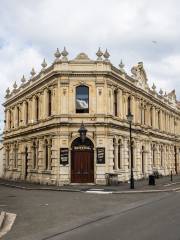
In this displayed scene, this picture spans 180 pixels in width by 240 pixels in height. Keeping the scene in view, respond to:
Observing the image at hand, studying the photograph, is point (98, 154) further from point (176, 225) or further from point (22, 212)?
point (176, 225)

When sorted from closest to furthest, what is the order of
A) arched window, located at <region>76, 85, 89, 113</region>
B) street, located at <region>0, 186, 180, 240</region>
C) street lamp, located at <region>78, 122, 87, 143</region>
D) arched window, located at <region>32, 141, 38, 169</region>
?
street, located at <region>0, 186, 180, 240</region> → street lamp, located at <region>78, 122, 87, 143</region> → arched window, located at <region>76, 85, 89, 113</region> → arched window, located at <region>32, 141, 38, 169</region>

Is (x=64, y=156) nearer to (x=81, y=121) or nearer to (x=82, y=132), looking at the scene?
(x=82, y=132)

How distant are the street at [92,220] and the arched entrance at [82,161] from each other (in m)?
11.3

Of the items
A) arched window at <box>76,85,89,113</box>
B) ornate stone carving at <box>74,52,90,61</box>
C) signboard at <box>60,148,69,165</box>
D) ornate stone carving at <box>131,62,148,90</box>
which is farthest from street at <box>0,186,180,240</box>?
ornate stone carving at <box>131,62,148,90</box>

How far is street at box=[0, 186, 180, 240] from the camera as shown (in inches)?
407

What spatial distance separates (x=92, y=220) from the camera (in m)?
13.2

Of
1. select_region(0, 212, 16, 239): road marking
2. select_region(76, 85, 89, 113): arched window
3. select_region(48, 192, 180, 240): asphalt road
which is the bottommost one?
select_region(0, 212, 16, 239): road marking

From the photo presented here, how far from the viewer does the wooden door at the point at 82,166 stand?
30109 millimetres

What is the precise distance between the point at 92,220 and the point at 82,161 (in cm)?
1719

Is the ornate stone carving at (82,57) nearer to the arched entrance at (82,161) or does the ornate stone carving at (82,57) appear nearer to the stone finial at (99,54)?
the stone finial at (99,54)

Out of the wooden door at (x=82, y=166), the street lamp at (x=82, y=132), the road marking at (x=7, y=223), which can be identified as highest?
the street lamp at (x=82, y=132)

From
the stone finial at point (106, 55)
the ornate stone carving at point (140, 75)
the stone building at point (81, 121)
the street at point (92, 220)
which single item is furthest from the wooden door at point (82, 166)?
the ornate stone carving at point (140, 75)

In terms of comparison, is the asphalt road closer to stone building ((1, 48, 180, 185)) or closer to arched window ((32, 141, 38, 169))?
stone building ((1, 48, 180, 185))

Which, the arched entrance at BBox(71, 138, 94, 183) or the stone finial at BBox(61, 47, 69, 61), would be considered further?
the stone finial at BBox(61, 47, 69, 61)
